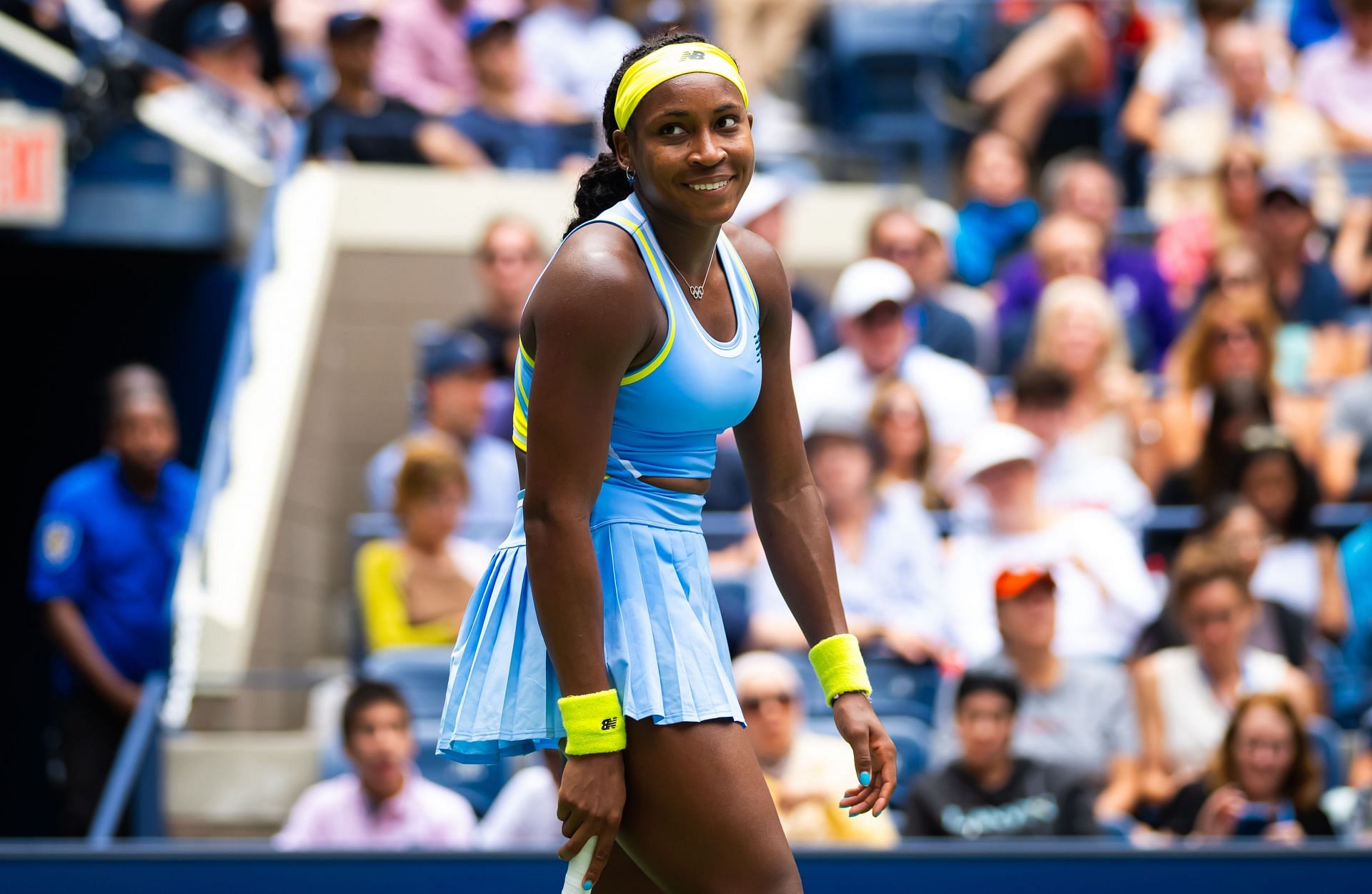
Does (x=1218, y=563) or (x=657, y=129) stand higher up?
(x=657, y=129)

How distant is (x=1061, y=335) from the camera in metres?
7.21

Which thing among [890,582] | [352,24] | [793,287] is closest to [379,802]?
[890,582]

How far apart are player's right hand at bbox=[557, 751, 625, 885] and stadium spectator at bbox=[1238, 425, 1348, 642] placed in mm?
4092

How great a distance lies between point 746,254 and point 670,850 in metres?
0.93

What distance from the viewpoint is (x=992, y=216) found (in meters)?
8.91

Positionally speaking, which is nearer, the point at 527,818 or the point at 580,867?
the point at 580,867

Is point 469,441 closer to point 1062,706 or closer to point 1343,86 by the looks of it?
point 1062,706

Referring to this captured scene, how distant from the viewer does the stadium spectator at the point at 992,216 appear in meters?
8.88

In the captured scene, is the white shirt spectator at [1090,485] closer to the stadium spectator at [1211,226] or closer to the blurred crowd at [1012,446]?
the blurred crowd at [1012,446]

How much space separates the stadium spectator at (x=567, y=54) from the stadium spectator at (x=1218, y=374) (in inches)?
143

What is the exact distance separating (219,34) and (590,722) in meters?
6.97

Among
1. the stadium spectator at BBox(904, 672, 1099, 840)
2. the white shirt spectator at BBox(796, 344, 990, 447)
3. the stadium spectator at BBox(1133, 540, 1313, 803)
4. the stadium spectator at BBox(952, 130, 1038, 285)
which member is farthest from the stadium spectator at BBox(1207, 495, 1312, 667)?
the stadium spectator at BBox(952, 130, 1038, 285)

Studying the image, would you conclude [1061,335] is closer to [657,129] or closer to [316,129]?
[316,129]

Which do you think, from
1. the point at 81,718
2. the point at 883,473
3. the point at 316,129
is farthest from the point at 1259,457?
the point at 316,129
